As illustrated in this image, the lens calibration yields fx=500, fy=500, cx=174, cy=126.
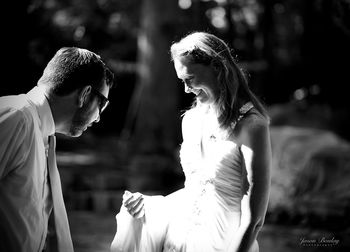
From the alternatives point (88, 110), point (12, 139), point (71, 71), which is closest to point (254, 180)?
point (88, 110)

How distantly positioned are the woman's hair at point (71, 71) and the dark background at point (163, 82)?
1.67 m

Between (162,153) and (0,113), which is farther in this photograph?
(162,153)

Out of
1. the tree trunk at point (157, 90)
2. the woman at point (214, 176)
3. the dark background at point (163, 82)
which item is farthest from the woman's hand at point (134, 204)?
the tree trunk at point (157, 90)

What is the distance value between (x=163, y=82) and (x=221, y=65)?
30.2ft

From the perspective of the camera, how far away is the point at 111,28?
16.7 meters

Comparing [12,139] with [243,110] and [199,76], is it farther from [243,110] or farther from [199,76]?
[243,110]

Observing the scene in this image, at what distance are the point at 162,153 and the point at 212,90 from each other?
8.64m

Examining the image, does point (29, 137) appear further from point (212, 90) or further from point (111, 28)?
point (111, 28)

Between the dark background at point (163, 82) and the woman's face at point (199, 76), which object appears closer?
the woman's face at point (199, 76)

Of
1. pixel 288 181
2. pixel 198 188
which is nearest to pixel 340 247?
pixel 288 181

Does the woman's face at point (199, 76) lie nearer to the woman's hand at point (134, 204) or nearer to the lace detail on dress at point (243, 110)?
the lace detail on dress at point (243, 110)

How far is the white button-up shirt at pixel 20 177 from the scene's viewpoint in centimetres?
206

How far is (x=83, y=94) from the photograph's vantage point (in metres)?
2.41

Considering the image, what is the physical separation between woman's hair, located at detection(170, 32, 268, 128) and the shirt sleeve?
39.3 inches
